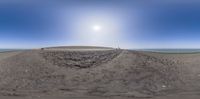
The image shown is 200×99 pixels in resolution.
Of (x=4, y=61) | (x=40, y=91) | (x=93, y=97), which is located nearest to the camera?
(x=93, y=97)

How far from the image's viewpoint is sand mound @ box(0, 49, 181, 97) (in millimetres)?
25266

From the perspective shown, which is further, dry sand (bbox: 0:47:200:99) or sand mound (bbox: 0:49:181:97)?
sand mound (bbox: 0:49:181:97)

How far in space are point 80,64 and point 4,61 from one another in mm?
8482

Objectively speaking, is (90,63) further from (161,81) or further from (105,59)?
(161,81)

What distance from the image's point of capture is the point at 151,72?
28016 mm

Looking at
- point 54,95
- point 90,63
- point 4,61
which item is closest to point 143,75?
point 90,63

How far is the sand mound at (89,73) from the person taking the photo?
25.3 metres

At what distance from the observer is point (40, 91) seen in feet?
81.4

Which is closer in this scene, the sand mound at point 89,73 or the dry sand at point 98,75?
the dry sand at point 98,75

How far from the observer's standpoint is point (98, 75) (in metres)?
27.7

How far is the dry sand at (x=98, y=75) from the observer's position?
2409 centimetres

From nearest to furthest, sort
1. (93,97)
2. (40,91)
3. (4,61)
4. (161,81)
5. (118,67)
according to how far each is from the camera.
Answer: (93,97) < (40,91) < (161,81) < (118,67) < (4,61)

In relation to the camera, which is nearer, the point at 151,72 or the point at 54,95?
the point at 54,95

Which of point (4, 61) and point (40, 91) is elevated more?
point (4, 61)
